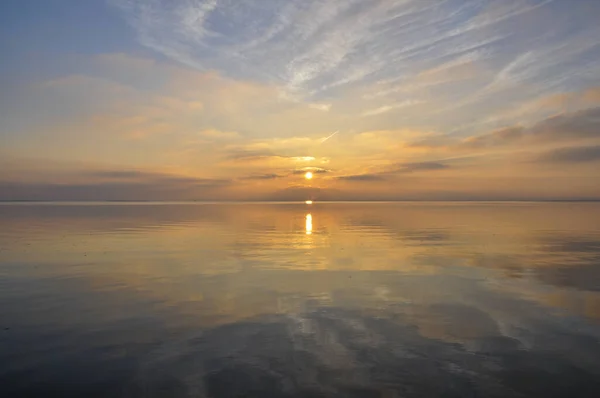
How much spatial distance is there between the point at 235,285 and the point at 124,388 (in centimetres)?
1093

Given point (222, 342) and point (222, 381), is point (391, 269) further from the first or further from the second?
point (222, 381)

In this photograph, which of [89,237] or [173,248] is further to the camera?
[89,237]

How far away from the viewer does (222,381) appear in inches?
406

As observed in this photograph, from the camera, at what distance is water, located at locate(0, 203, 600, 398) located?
10297mm

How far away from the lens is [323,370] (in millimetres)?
10992

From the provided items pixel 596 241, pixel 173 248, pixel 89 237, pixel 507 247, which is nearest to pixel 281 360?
pixel 173 248

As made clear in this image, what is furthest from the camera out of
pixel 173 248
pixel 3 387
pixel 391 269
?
pixel 173 248

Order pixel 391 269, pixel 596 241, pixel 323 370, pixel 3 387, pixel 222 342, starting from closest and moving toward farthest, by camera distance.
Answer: pixel 3 387 < pixel 323 370 < pixel 222 342 < pixel 391 269 < pixel 596 241

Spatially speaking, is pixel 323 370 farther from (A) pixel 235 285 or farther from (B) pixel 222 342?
(A) pixel 235 285

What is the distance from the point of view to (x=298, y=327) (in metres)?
14.4

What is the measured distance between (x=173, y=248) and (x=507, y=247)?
1041 inches

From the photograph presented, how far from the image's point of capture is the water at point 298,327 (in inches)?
405

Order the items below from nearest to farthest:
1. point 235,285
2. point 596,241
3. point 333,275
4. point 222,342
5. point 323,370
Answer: point 323,370, point 222,342, point 235,285, point 333,275, point 596,241

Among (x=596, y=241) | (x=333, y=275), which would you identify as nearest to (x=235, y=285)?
(x=333, y=275)
